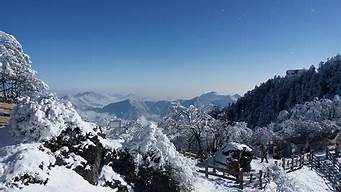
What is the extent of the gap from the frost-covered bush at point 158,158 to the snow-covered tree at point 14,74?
15592 millimetres

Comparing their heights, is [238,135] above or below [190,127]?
below

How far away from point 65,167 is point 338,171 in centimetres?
2779

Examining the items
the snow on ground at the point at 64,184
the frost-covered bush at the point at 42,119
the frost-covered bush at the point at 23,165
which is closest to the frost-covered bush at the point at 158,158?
the frost-covered bush at the point at 42,119

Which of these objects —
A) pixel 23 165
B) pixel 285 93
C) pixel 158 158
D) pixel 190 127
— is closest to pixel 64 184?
pixel 23 165

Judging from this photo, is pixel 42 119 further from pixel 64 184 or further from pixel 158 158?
pixel 158 158

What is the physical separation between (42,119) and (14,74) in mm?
17670

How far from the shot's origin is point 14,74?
107 feet

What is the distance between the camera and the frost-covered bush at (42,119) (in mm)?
16891

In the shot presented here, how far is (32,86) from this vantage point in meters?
33.4

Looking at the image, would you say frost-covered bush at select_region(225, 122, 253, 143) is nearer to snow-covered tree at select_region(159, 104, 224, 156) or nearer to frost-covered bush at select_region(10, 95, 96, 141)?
snow-covered tree at select_region(159, 104, 224, 156)

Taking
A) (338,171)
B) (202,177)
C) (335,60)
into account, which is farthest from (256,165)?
(335,60)

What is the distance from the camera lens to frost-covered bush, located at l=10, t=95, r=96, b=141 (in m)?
16.9

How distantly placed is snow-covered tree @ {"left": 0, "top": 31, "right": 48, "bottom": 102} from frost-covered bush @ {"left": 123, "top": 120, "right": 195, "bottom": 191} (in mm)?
15592

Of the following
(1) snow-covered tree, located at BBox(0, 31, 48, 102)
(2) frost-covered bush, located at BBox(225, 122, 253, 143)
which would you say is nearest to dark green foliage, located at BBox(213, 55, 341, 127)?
(2) frost-covered bush, located at BBox(225, 122, 253, 143)
